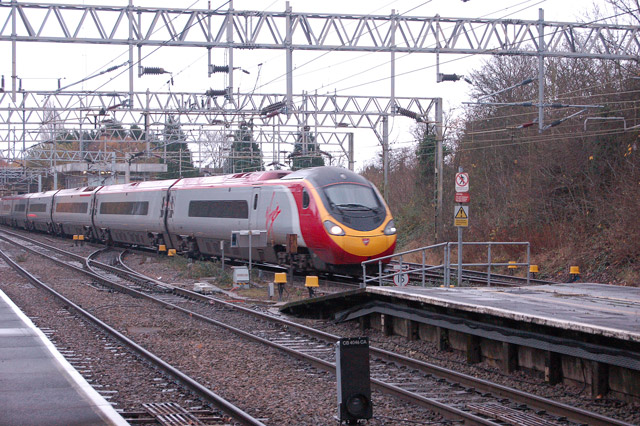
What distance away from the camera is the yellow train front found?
699 inches

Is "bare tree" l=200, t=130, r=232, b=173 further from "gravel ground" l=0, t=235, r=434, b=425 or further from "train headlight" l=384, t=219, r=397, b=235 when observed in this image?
"gravel ground" l=0, t=235, r=434, b=425

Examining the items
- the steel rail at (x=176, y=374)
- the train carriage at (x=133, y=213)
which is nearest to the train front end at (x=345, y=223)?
the steel rail at (x=176, y=374)

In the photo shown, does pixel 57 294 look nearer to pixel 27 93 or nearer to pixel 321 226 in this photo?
pixel 321 226

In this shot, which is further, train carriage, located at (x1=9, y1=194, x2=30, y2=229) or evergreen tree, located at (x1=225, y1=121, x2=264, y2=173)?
train carriage, located at (x1=9, y1=194, x2=30, y2=229)

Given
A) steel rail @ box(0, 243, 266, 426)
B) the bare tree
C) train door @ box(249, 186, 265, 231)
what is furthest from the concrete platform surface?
the bare tree

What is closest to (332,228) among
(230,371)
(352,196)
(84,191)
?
(352,196)

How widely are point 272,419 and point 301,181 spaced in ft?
39.3

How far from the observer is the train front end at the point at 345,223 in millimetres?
17750

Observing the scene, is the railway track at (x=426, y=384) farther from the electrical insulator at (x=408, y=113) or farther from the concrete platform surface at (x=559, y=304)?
the electrical insulator at (x=408, y=113)

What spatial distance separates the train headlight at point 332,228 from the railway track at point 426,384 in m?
3.73

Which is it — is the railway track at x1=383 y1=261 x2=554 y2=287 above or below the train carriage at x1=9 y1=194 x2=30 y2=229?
below

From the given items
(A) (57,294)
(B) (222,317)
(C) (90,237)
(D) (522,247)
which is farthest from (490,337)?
(C) (90,237)

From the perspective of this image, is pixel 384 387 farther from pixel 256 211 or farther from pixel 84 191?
pixel 84 191

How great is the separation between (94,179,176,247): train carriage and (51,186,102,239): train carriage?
117 centimetres
